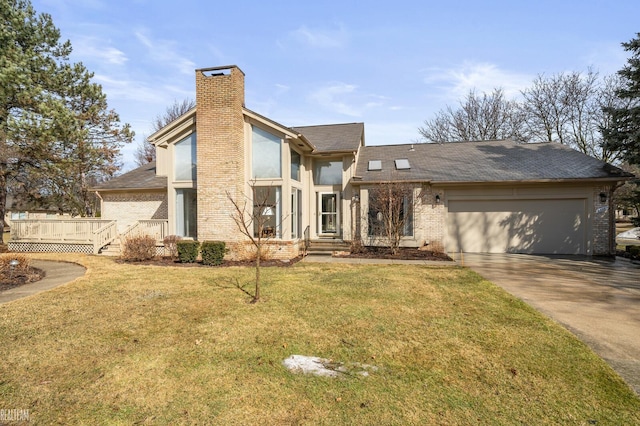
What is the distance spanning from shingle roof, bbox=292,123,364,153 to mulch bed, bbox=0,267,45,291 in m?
9.64

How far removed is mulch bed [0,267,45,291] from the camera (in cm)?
733

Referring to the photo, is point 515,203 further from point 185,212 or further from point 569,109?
point 569,109

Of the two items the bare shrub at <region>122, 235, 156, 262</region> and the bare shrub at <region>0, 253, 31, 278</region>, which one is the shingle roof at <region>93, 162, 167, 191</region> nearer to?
the bare shrub at <region>122, 235, 156, 262</region>

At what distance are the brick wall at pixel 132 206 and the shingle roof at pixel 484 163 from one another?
919 cm

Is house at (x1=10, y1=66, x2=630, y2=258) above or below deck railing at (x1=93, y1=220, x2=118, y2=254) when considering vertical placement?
above

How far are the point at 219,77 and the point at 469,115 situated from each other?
24974 millimetres

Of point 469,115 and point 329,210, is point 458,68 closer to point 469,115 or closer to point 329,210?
point 329,210

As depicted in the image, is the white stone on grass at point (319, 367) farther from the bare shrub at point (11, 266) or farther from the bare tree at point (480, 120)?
the bare tree at point (480, 120)

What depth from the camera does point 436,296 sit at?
6363 mm

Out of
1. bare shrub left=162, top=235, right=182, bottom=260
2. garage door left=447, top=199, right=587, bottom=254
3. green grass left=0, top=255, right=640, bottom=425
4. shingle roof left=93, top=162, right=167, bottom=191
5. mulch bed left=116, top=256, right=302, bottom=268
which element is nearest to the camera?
green grass left=0, top=255, right=640, bottom=425

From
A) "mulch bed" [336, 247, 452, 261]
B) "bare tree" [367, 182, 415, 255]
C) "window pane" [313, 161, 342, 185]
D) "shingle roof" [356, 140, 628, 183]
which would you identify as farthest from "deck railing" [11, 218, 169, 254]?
"shingle roof" [356, 140, 628, 183]

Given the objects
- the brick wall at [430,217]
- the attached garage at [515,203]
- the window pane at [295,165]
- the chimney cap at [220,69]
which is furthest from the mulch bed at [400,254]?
the chimney cap at [220,69]

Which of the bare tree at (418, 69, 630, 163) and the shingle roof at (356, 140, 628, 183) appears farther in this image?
the bare tree at (418, 69, 630, 163)

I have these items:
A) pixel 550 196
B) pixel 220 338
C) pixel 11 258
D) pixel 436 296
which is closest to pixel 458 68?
pixel 550 196
